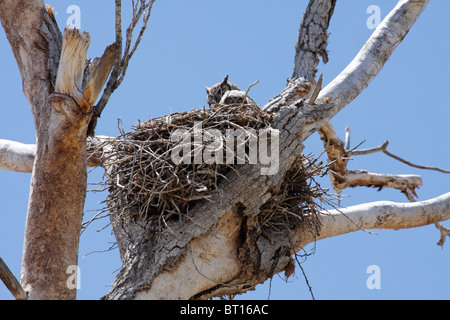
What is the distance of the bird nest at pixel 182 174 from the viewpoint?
4.32 m

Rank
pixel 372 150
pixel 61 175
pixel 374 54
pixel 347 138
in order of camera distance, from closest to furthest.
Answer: pixel 61 175 → pixel 374 54 → pixel 372 150 → pixel 347 138

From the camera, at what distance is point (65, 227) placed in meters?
3.52

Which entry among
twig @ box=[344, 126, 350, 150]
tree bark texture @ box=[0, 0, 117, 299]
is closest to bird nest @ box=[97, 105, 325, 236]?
tree bark texture @ box=[0, 0, 117, 299]

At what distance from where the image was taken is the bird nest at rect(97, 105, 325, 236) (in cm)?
432

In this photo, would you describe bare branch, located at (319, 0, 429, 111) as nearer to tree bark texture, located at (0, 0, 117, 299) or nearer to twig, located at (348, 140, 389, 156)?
twig, located at (348, 140, 389, 156)

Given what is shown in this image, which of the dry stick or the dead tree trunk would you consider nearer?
the dry stick

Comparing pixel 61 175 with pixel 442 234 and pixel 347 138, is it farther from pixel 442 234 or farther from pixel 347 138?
pixel 442 234

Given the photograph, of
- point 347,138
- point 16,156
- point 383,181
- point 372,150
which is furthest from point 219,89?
point 16,156

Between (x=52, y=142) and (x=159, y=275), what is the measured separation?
119cm

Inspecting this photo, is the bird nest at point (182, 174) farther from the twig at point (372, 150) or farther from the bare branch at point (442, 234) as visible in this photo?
the bare branch at point (442, 234)

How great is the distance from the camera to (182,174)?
14.3 feet

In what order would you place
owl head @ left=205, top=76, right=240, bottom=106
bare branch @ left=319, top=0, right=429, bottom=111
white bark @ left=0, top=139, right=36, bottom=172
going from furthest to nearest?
owl head @ left=205, top=76, right=240, bottom=106, white bark @ left=0, top=139, right=36, bottom=172, bare branch @ left=319, top=0, right=429, bottom=111

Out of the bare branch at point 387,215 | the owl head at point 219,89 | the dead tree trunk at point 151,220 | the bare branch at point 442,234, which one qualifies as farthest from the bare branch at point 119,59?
the bare branch at point 442,234
